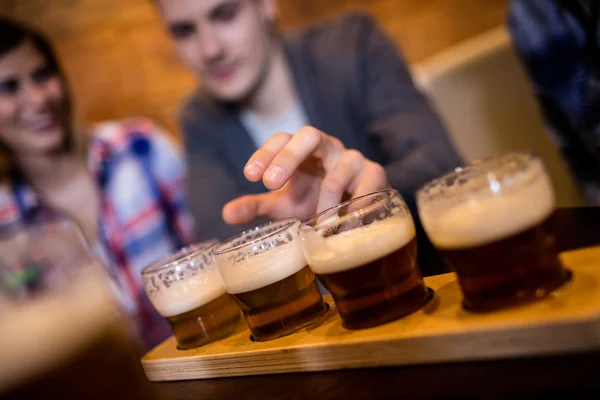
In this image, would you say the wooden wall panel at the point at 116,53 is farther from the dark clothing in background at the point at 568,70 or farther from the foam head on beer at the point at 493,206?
the foam head on beer at the point at 493,206

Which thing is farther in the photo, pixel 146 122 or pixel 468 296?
pixel 146 122

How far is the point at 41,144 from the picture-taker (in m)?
2.10

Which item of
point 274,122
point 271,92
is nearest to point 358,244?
point 274,122

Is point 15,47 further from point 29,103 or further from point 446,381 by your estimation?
point 446,381

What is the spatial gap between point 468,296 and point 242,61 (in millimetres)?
1254

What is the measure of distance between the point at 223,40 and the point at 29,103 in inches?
35.9

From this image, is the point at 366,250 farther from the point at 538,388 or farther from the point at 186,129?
the point at 186,129

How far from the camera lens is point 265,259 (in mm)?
708

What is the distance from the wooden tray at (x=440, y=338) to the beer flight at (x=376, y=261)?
23 millimetres

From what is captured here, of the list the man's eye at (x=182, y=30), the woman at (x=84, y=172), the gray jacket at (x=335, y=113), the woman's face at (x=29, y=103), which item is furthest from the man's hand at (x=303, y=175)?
the woman's face at (x=29, y=103)

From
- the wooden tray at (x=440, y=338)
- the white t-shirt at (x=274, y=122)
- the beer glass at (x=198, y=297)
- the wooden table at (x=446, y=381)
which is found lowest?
the wooden table at (x=446, y=381)

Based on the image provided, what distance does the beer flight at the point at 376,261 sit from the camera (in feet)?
1.73

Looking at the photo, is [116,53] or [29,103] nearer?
[29,103]

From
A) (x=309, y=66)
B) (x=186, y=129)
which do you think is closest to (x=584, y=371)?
(x=309, y=66)
